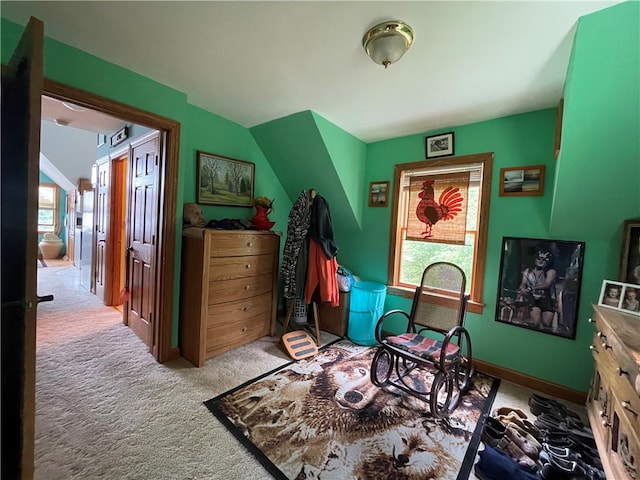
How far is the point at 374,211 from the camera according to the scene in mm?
3100

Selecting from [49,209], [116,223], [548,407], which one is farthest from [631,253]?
[49,209]

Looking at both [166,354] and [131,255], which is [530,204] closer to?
[166,354]

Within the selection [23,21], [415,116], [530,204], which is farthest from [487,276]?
[23,21]

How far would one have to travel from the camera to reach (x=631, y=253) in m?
1.73

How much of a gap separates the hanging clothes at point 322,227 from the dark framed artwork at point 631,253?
6.74 ft

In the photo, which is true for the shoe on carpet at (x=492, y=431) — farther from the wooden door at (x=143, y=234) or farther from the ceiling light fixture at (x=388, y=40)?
the wooden door at (x=143, y=234)

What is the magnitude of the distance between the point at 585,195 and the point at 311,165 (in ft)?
7.39

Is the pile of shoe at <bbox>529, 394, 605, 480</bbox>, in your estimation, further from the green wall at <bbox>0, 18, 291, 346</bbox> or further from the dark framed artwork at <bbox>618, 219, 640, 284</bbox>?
the green wall at <bbox>0, 18, 291, 346</bbox>

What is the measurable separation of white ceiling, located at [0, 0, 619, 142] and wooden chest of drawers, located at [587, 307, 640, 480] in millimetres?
1505

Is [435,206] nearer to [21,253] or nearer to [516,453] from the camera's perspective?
[516,453]

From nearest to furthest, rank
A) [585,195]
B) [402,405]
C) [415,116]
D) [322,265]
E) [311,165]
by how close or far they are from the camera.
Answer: [585,195]
[402,405]
[415,116]
[322,265]
[311,165]

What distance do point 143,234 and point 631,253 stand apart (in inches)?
150

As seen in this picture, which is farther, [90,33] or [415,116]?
[415,116]

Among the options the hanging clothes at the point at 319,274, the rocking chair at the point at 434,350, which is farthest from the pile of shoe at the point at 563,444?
the hanging clothes at the point at 319,274
